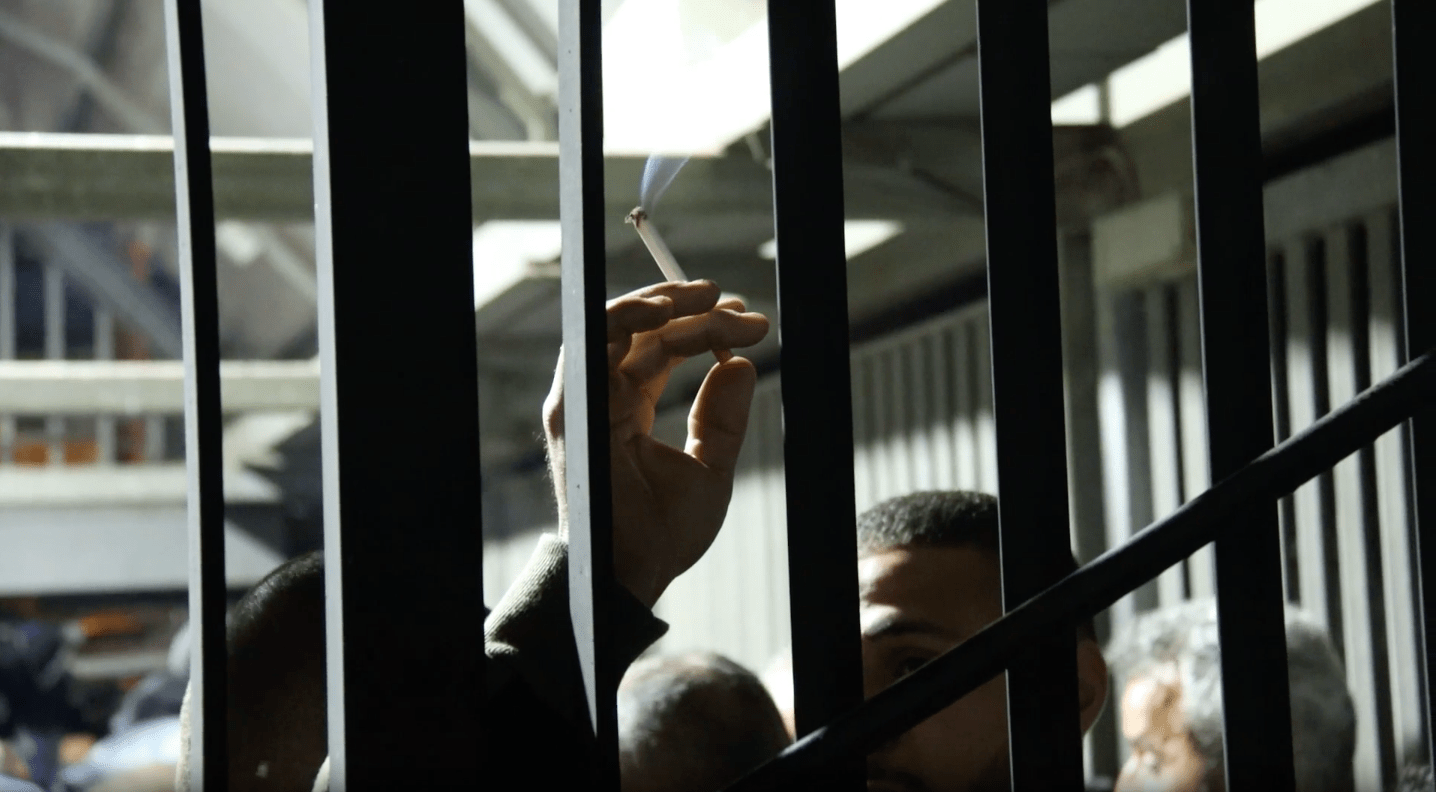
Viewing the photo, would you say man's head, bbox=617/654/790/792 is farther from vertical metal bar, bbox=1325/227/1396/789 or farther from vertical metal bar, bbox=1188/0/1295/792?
vertical metal bar, bbox=1325/227/1396/789

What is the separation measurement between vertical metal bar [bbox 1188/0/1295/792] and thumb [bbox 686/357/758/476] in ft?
1.39

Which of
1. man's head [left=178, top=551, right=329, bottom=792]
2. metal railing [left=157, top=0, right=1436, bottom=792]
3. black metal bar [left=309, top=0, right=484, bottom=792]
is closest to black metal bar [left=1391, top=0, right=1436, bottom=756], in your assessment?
metal railing [left=157, top=0, right=1436, bottom=792]

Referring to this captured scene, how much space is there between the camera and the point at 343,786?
1012mm

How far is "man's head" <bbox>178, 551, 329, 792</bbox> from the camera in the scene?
1.82 metres

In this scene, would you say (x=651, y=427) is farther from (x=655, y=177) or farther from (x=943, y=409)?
(x=943, y=409)

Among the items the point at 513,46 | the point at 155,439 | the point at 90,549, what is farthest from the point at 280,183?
the point at 155,439

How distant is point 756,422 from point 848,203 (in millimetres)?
3565

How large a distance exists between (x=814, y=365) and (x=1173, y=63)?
2991mm

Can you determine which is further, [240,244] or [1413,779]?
[240,244]

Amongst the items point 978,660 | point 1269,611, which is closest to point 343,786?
point 978,660

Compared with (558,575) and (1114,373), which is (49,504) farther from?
(558,575)

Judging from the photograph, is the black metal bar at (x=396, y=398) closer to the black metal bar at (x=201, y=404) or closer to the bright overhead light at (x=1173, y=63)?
the black metal bar at (x=201, y=404)

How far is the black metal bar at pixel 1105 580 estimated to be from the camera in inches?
41.1

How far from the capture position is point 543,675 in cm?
Answer: 113
